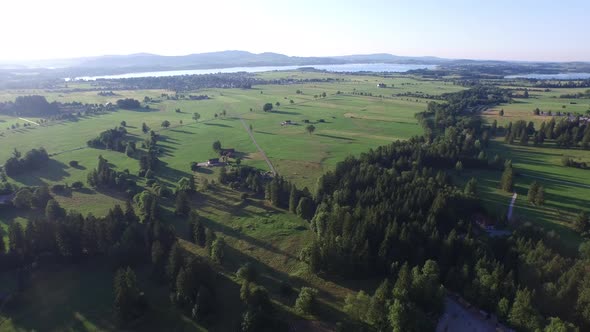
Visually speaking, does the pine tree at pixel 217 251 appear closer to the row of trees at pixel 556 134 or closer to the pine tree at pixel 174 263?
the pine tree at pixel 174 263

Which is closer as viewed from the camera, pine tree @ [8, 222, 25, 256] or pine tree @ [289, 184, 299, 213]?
pine tree @ [8, 222, 25, 256]

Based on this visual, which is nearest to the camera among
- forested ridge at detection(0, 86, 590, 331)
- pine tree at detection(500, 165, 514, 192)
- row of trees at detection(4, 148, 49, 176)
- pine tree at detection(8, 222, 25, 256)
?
forested ridge at detection(0, 86, 590, 331)

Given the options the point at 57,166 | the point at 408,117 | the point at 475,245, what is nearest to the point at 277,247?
the point at 475,245

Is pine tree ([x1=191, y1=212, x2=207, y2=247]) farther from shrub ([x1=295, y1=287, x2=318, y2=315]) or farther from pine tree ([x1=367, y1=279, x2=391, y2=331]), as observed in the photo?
pine tree ([x1=367, y1=279, x2=391, y2=331])

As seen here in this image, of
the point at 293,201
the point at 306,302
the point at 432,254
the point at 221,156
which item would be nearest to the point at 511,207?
the point at 432,254

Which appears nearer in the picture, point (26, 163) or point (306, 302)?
point (306, 302)

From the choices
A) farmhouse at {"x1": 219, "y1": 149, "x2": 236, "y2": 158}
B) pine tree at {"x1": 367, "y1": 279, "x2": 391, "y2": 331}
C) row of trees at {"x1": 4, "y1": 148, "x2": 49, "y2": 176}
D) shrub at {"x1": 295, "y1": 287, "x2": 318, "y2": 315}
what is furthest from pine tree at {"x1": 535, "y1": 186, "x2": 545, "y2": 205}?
row of trees at {"x1": 4, "y1": 148, "x2": 49, "y2": 176}

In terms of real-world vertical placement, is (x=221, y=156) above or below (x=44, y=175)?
above

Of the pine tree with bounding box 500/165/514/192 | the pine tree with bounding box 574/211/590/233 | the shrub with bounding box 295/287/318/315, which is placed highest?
the pine tree with bounding box 500/165/514/192

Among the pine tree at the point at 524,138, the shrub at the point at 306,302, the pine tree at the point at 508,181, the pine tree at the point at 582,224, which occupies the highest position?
the pine tree at the point at 524,138

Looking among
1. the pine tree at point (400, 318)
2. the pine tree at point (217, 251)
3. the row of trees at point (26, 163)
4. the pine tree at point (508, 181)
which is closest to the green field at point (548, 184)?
the pine tree at point (508, 181)

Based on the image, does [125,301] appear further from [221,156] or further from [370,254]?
[221,156]
